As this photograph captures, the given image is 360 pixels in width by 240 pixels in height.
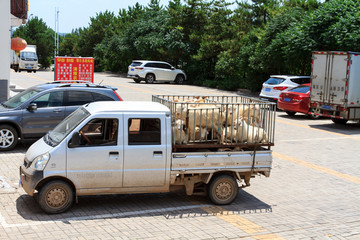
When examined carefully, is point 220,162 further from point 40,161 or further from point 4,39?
point 4,39

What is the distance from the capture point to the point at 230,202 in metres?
8.66

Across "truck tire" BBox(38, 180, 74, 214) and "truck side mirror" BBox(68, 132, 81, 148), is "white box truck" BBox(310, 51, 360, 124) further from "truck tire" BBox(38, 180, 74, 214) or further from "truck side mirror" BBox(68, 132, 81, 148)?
"truck tire" BBox(38, 180, 74, 214)

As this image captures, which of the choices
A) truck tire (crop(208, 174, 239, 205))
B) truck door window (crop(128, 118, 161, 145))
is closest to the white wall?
truck door window (crop(128, 118, 161, 145))

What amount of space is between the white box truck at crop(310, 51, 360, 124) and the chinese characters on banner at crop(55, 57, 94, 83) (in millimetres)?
9067

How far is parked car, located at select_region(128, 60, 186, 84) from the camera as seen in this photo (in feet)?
124

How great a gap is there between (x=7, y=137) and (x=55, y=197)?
16.4 ft

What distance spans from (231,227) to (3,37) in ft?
45.2

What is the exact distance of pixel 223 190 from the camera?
8.60 metres

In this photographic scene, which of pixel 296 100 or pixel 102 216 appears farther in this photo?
pixel 296 100

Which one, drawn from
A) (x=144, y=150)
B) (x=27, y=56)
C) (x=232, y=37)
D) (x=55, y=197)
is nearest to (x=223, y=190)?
(x=144, y=150)

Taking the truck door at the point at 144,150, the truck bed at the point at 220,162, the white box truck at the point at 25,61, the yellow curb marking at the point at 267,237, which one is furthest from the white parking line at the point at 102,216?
the white box truck at the point at 25,61

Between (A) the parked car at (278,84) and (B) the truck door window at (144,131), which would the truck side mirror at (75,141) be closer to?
(B) the truck door window at (144,131)

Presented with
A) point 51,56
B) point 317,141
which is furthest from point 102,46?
point 317,141

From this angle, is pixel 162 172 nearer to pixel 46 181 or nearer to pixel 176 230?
pixel 176 230
